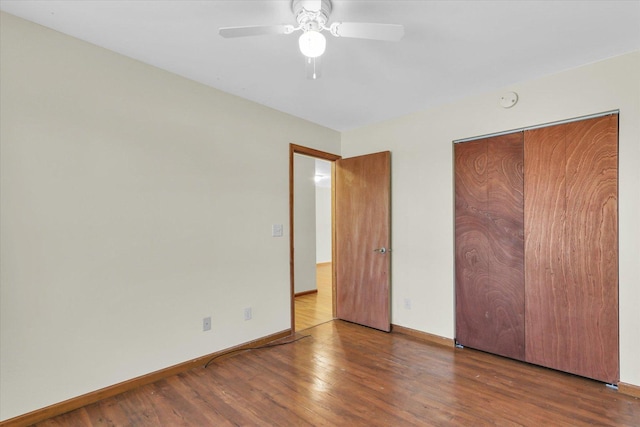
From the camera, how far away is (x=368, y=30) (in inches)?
62.8

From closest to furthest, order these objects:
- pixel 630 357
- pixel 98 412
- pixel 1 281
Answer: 1. pixel 1 281
2. pixel 98 412
3. pixel 630 357

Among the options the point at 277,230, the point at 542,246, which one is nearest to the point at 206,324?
the point at 277,230

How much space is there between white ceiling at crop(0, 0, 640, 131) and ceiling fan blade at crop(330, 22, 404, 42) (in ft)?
0.66

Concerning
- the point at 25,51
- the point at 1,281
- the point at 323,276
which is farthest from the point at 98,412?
the point at 323,276

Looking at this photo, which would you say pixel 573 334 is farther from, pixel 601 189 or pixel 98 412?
pixel 98 412

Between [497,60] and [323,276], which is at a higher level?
[497,60]

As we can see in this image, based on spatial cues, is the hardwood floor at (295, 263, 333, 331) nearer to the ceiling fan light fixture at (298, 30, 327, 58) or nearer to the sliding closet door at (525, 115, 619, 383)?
the sliding closet door at (525, 115, 619, 383)

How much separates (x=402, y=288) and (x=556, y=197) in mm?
1676

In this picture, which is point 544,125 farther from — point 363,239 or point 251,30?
point 251,30

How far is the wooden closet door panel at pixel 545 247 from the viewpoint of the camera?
8.10ft

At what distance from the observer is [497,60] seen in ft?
7.56

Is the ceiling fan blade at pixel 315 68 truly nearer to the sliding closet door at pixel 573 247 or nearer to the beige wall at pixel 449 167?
the beige wall at pixel 449 167

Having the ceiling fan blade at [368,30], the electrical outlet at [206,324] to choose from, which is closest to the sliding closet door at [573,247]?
the ceiling fan blade at [368,30]

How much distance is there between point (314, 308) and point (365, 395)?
90.8 inches
